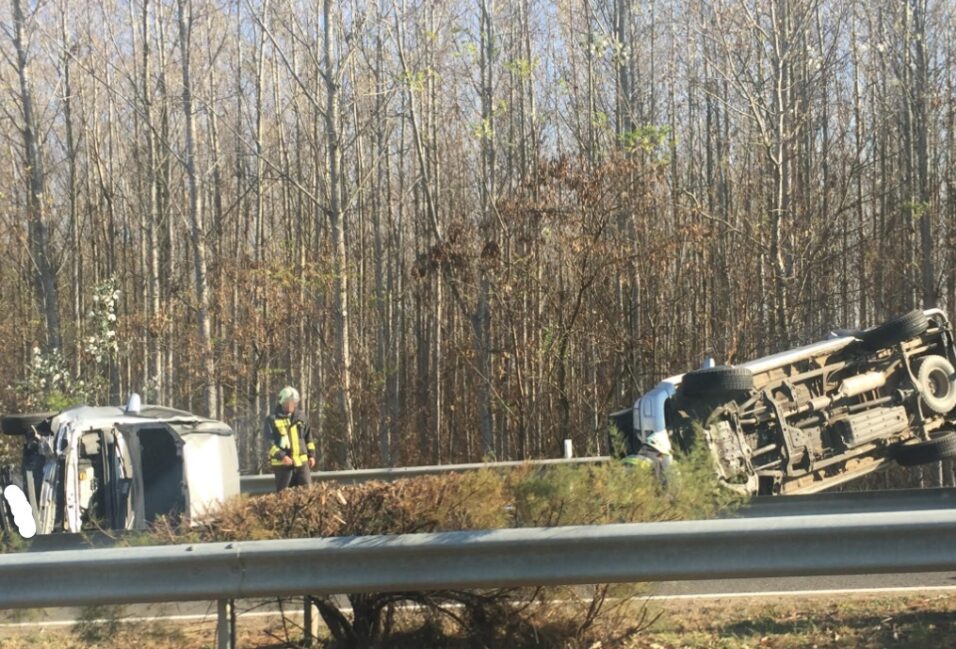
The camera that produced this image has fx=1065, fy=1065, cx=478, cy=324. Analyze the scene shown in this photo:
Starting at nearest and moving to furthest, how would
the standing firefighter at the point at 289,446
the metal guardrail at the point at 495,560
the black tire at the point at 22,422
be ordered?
1. the metal guardrail at the point at 495,560
2. the black tire at the point at 22,422
3. the standing firefighter at the point at 289,446

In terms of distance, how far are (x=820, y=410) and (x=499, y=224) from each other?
1020 centimetres

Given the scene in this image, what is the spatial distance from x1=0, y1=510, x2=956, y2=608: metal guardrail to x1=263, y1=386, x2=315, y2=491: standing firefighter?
4674 millimetres

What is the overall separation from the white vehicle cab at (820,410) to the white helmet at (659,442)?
12 cm

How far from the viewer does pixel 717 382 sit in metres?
9.27

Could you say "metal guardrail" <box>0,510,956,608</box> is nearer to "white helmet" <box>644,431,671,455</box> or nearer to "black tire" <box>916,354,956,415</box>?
"white helmet" <box>644,431,671,455</box>

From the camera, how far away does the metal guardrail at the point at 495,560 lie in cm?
511

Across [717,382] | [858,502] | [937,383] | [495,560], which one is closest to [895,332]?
[937,383]

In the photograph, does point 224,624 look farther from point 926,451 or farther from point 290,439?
point 926,451

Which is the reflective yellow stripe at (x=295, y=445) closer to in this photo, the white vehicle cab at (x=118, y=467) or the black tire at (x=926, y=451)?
the white vehicle cab at (x=118, y=467)

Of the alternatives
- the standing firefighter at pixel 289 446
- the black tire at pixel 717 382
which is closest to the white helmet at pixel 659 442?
the black tire at pixel 717 382

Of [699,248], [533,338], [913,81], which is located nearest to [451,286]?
[533,338]

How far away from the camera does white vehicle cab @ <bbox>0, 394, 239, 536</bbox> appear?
8.88 meters

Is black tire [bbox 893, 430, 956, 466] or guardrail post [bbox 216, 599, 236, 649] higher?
black tire [bbox 893, 430, 956, 466]

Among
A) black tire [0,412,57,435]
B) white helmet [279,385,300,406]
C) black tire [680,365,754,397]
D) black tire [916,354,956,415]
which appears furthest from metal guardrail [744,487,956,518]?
black tire [0,412,57,435]
